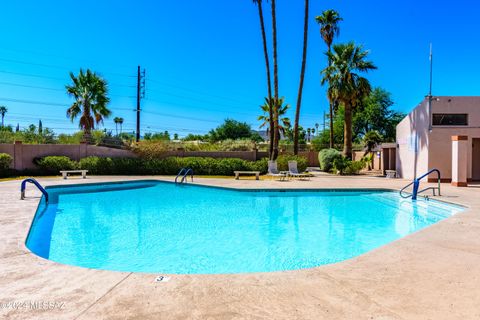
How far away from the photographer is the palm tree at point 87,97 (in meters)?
22.2

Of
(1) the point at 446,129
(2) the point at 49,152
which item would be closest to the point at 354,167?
(1) the point at 446,129

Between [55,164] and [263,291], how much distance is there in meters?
19.5

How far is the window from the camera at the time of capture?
15.4 metres

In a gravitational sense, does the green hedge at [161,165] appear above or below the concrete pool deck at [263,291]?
above

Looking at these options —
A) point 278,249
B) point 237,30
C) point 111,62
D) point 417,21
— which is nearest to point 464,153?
point 417,21

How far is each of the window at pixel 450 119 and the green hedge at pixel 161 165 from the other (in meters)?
7.87

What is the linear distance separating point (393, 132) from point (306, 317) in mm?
40044

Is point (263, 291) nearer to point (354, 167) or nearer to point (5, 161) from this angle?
point (354, 167)

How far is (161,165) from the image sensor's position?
20.1 meters

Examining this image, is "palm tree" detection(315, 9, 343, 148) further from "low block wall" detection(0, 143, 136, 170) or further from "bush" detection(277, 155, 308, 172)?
"low block wall" detection(0, 143, 136, 170)

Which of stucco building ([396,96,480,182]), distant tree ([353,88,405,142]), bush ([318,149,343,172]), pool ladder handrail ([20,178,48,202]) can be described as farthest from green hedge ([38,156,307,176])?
distant tree ([353,88,405,142])

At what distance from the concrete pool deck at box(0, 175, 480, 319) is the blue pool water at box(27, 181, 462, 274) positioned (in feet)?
5.04

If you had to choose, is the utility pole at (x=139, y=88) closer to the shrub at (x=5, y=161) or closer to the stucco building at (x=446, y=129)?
the shrub at (x=5, y=161)

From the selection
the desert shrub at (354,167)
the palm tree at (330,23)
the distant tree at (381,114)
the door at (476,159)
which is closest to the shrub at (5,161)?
the desert shrub at (354,167)
